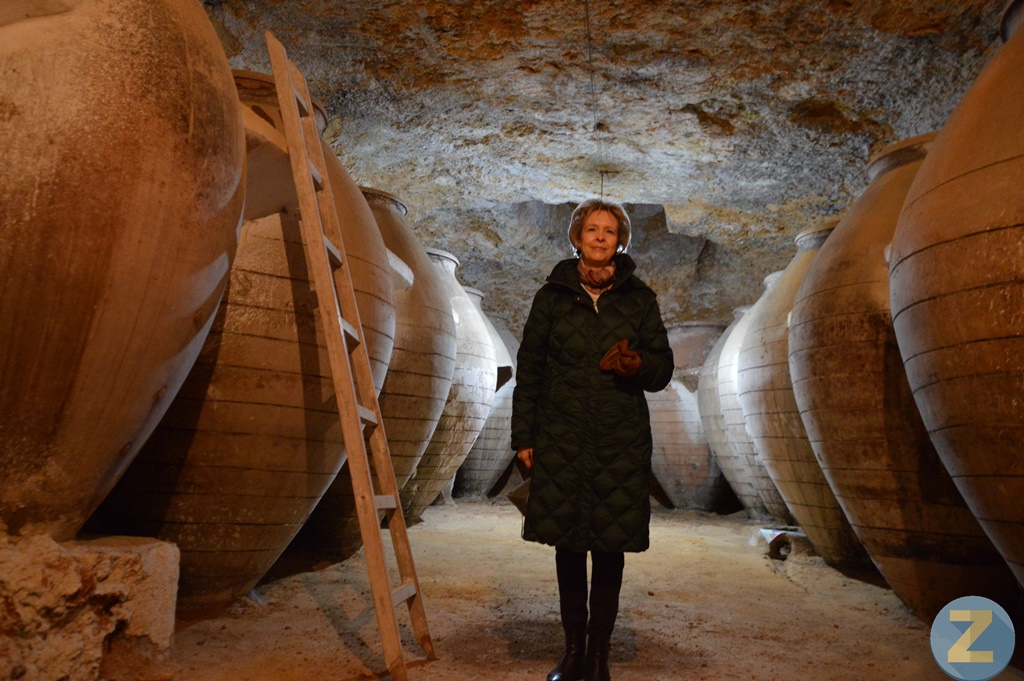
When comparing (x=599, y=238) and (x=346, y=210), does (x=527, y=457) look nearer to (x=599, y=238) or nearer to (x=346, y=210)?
(x=599, y=238)

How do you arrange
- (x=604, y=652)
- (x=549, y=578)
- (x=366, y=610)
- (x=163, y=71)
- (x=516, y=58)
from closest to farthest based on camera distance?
(x=163, y=71) → (x=604, y=652) → (x=366, y=610) → (x=549, y=578) → (x=516, y=58)

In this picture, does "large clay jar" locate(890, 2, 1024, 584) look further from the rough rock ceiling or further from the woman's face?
the rough rock ceiling

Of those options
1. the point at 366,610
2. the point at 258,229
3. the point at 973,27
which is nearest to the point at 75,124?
the point at 258,229

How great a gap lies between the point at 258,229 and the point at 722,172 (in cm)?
455

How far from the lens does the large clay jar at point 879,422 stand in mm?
3227

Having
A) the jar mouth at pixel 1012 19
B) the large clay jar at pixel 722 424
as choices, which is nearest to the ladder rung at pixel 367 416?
the jar mouth at pixel 1012 19

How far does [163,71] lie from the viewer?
1.97 metres

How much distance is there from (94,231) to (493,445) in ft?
23.7

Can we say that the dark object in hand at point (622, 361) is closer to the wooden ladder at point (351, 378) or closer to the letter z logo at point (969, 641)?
the wooden ladder at point (351, 378)

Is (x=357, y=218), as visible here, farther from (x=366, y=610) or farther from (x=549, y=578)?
(x=549, y=578)

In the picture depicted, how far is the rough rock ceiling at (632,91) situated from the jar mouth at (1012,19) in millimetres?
1771

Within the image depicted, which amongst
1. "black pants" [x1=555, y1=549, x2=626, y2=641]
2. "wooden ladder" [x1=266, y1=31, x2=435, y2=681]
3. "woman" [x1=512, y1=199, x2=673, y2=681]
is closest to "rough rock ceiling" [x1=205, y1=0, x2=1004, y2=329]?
"wooden ladder" [x1=266, y1=31, x2=435, y2=681]

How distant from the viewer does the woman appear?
7.66 ft

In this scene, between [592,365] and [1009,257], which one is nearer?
[1009,257]
